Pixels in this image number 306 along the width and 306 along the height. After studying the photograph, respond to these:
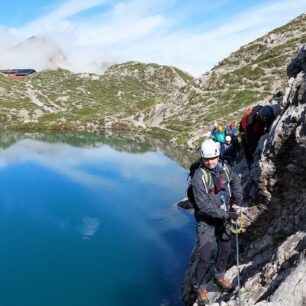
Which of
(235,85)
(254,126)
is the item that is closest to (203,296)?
(254,126)

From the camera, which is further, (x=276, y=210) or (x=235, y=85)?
(x=235, y=85)

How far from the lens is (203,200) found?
13750 millimetres

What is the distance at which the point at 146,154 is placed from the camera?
3076 inches

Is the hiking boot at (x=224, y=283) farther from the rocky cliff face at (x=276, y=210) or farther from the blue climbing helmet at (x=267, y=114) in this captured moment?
the blue climbing helmet at (x=267, y=114)

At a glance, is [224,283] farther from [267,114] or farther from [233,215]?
[267,114]

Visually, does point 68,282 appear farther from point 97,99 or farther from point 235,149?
point 97,99

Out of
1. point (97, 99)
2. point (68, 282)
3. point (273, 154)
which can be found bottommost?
point (68, 282)

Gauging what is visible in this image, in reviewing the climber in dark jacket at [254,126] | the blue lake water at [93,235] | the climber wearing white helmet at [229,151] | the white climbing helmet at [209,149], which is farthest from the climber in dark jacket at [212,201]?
the climber wearing white helmet at [229,151]

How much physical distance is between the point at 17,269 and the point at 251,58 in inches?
4613

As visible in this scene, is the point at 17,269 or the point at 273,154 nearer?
the point at 273,154

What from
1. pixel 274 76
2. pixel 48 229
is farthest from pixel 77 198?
pixel 274 76

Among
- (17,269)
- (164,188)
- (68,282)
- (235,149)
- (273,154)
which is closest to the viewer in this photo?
(273,154)

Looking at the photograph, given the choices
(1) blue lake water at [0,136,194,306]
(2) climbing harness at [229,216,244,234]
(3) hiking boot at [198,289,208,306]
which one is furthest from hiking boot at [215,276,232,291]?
(1) blue lake water at [0,136,194,306]

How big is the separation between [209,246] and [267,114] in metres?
8.79
